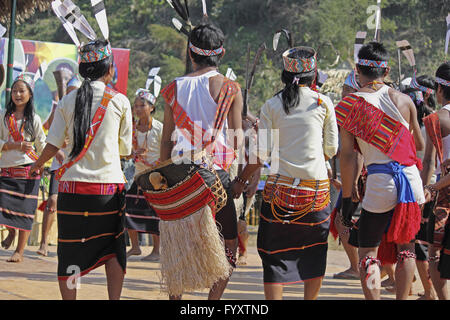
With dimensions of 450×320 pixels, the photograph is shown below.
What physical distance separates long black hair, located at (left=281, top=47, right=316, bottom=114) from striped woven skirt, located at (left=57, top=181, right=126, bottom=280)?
4.31 feet

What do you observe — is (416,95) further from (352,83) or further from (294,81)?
(294,81)

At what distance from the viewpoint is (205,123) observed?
4.82 m

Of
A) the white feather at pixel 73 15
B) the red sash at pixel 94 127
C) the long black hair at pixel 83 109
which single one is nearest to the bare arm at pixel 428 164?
the red sash at pixel 94 127

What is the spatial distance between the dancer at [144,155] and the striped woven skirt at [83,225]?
3225 millimetres

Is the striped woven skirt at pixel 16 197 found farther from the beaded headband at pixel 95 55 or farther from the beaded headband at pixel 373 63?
the beaded headband at pixel 373 63

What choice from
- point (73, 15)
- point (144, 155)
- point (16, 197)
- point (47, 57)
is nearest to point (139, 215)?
point (144, 155)

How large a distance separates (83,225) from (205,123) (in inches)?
42.6

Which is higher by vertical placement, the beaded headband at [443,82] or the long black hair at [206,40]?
the long black hair at [206,40]

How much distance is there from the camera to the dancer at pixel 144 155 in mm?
8273

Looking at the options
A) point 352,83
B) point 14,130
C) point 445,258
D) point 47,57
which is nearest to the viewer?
point 445,258

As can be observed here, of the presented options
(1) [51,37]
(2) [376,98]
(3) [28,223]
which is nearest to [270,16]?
(1) [51,37]

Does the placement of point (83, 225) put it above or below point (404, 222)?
above


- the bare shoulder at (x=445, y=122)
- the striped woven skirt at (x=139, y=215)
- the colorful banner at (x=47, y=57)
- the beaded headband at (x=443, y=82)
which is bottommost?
the colorful banner at (x=47, y=57)

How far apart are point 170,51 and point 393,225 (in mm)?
27030
